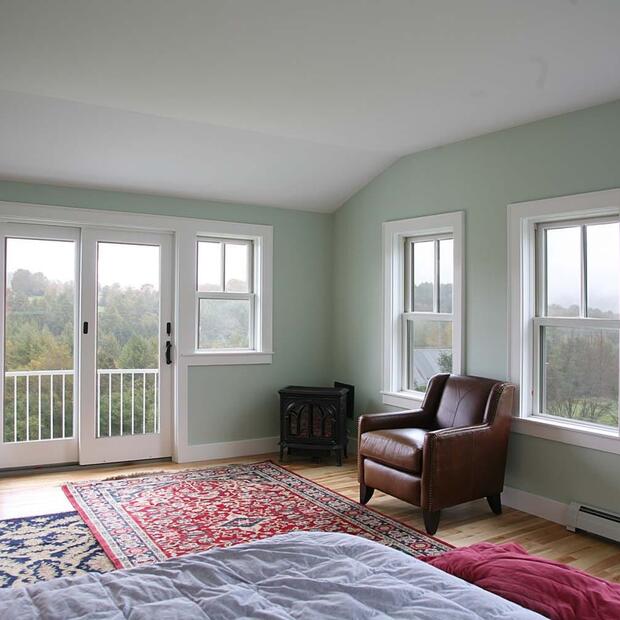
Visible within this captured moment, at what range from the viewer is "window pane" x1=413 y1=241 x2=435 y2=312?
4949mm

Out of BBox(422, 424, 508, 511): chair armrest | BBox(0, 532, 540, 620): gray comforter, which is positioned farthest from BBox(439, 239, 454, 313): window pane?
BBox(0, 532, 540, 620): gray comforter

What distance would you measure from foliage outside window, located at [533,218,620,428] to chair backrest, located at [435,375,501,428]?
14.8 inches

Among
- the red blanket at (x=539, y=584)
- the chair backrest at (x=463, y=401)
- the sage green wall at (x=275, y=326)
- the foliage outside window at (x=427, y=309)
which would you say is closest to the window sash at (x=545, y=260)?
the chair backrest at (x=463, y=401)

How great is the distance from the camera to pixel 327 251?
235 inches

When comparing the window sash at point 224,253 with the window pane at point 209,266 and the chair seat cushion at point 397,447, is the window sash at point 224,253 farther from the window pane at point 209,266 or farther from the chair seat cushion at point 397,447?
the chair seat cushion at point 397,447

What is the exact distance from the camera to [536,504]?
3.95 m

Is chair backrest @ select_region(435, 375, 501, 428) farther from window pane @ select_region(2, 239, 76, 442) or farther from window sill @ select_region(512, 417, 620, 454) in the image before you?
window pane @ select_region(2, 239, 76, 442)

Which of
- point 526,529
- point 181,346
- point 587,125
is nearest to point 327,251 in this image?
point 181,346

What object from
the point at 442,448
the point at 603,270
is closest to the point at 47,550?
the point at 442,448

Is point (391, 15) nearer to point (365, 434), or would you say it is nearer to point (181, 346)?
point (365, 434)

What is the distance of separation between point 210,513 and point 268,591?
8.27 feet

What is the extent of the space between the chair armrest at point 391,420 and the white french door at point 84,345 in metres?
1.92

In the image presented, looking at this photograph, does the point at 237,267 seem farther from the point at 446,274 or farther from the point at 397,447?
the point at 397,447

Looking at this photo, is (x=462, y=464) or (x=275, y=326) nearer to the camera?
(x=462, y=464)
